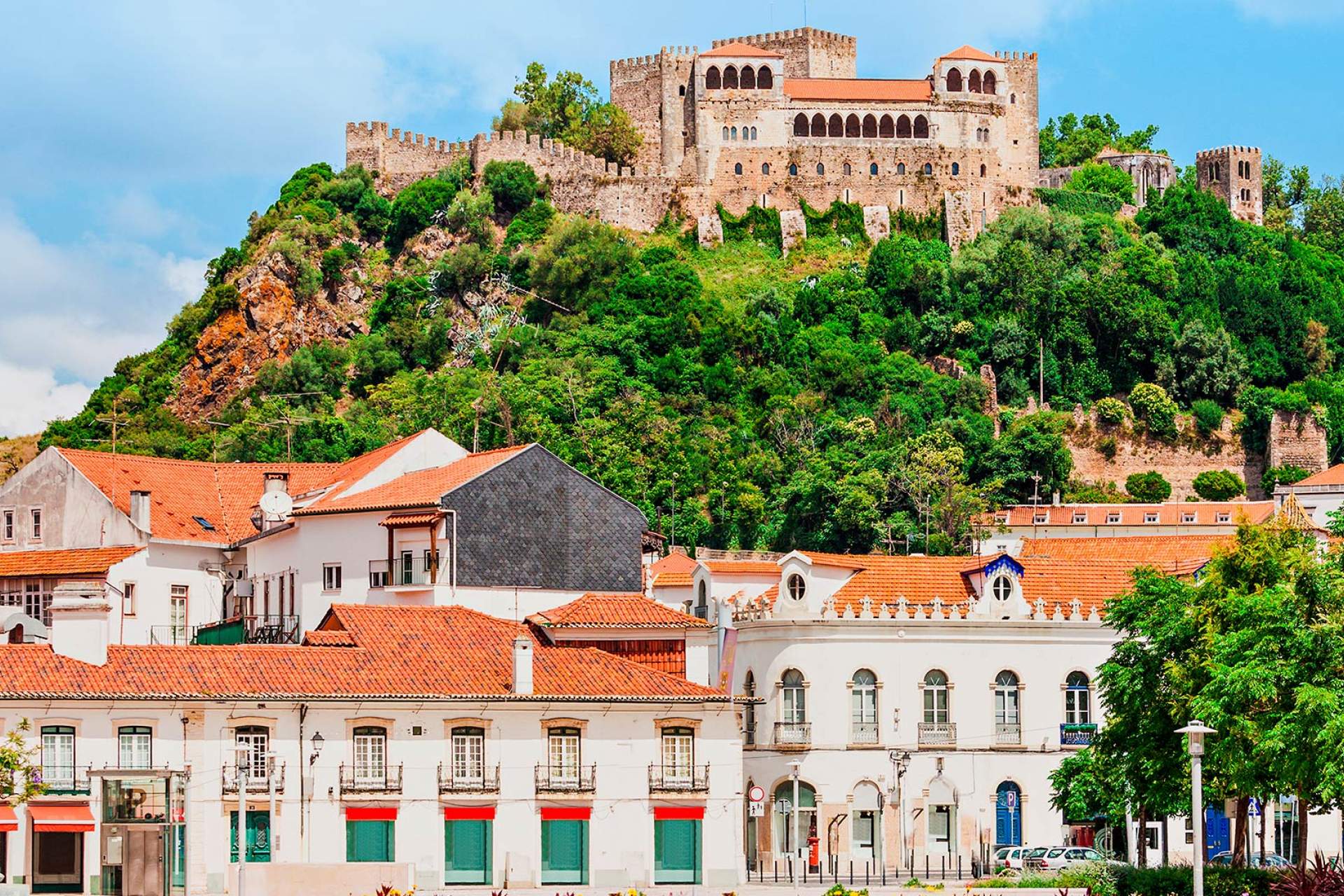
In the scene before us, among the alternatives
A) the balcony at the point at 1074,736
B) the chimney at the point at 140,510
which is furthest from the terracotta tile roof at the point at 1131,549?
the chimney at the point at 140,510

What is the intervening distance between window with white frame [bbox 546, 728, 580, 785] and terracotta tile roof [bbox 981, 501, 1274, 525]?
209 feet

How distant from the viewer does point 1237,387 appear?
145m

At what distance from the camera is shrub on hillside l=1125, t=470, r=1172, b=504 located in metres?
138

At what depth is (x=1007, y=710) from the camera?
73.8m

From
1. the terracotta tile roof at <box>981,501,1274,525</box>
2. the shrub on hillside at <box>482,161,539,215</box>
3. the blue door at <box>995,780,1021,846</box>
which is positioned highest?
the shrub on hillside at <box>482,161,539,215</box>

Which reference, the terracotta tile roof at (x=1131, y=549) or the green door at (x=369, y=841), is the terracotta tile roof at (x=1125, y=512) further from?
the green door at (x=369, y=841)

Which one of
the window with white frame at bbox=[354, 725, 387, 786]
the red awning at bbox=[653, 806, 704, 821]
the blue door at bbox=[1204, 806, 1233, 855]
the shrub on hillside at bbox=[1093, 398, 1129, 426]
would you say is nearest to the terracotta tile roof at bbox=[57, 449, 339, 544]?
the window with white frame at bbox=[354, 725, 387, 786]

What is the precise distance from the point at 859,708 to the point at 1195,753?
25.7 metres

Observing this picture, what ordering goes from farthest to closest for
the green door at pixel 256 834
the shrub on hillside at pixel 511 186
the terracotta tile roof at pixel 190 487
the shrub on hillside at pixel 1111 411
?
the shrub on hillside at pixel 511 186 → the shrub on hillside at pixel 1111 411 → the terracotta tile roof at pixel 190 487 → the green door at pixel 256 834

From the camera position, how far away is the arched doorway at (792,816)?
72250mm

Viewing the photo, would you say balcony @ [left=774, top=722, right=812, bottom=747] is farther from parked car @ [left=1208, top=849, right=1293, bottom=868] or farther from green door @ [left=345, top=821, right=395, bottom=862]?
green door @ [left=345, top=821, right=395, bottom=862]

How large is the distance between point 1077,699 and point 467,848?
20.1m

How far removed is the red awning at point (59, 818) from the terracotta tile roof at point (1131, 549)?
33886mm

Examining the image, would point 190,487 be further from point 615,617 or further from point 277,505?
point 615,617
